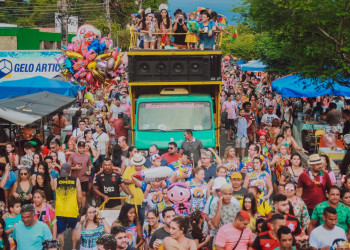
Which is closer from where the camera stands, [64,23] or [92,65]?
[92,65]

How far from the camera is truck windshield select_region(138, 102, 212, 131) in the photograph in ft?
48.1

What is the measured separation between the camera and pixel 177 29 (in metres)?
16.7

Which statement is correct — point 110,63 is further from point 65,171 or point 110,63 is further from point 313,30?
point 65,171

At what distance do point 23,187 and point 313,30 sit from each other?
28.9ft

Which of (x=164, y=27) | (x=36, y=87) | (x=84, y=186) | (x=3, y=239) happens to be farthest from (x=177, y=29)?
(x=3, y=239)

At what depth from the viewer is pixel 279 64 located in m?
29.9

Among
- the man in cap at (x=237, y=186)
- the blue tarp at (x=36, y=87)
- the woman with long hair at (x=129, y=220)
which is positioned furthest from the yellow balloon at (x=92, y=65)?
the woman with long hair at (x=129, y=220)

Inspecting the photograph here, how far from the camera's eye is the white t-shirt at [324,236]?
7741 millimetres

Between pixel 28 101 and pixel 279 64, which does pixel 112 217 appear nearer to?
pixel 28 101

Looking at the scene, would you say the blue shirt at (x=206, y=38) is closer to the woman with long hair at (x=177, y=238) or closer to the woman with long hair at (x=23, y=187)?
the woman with long hair at (x=23, y=187)

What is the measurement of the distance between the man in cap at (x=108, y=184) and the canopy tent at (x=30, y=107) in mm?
3944

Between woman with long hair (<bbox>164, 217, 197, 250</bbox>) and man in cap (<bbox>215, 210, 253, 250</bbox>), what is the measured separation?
1.62 feet

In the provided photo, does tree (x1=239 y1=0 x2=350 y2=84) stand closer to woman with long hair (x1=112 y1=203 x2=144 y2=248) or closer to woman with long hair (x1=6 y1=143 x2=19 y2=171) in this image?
woman with long hair (x1=6 y1=143 x2=19 y2=171)

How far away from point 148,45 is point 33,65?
15.8 m
